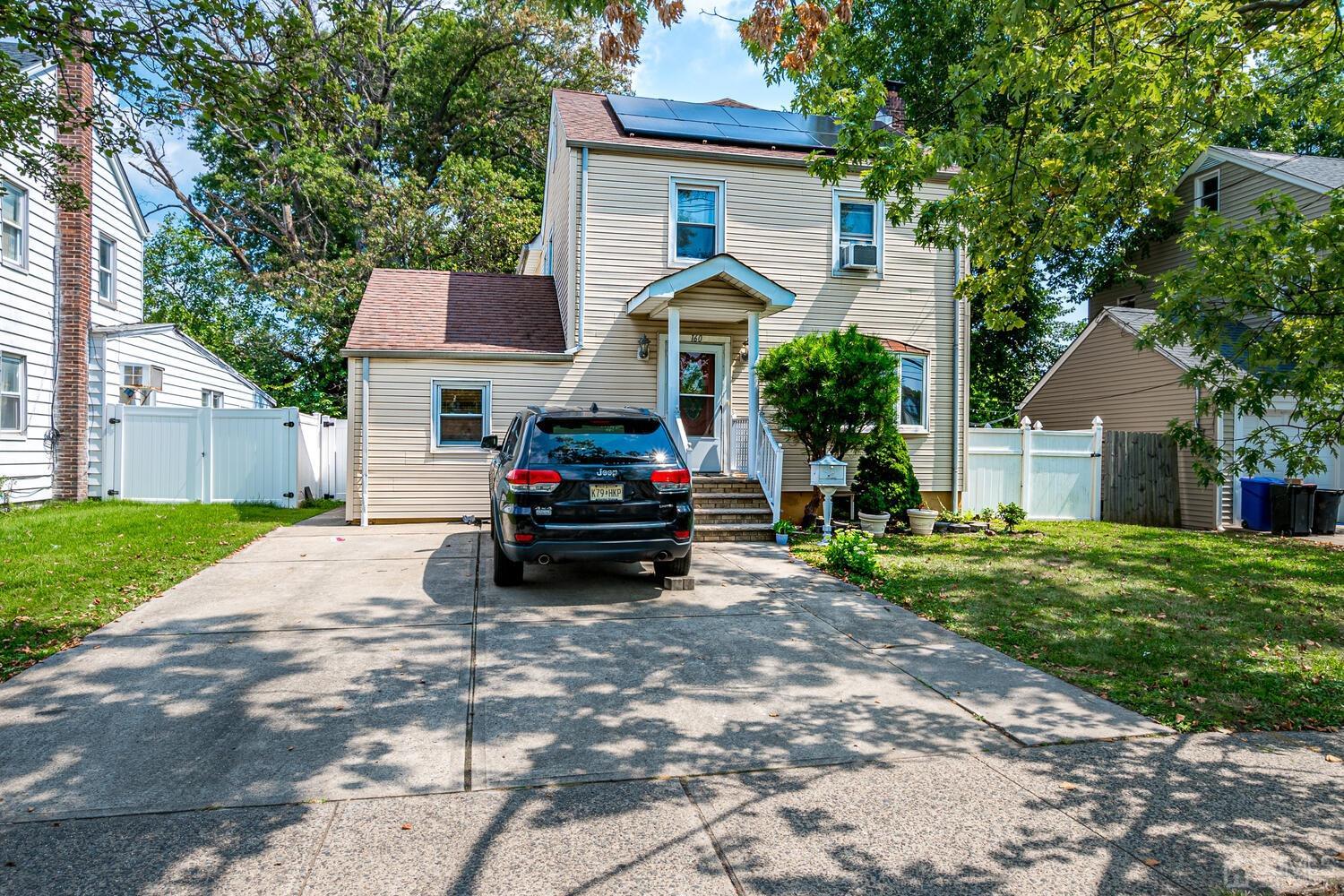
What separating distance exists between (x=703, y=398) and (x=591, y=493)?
665 cm

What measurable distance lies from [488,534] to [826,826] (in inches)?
338

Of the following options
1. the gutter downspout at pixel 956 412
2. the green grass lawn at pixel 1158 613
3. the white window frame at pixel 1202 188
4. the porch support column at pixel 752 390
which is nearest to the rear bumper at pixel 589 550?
the green grass lawn at pixel 1158 613

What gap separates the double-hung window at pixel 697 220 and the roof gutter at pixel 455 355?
9.45 feet

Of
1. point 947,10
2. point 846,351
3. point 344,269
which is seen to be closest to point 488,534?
point 846,351

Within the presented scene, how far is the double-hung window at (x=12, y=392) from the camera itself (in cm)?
1244

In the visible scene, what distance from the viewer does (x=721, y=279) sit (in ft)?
38.9

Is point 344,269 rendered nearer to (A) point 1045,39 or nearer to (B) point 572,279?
(B) point 572,279

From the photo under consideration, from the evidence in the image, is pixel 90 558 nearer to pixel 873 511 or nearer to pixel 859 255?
pixel 873 511

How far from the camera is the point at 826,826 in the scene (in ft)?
10.2

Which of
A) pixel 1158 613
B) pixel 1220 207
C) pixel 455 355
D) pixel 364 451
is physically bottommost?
pixel 1158 613

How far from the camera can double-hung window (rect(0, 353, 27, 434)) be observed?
490 inches

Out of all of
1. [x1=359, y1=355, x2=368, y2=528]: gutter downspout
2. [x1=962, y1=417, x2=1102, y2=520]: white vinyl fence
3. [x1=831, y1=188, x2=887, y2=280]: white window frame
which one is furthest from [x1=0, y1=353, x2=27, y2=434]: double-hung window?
Answer: [x1=962, y1=417, x2=1102, y2=520]: white vinyl fence

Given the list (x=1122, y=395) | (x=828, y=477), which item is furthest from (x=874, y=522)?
(x=1122, y=395)

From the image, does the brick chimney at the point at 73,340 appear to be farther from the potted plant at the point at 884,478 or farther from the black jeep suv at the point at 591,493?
the potted plant at the point at 884,478
